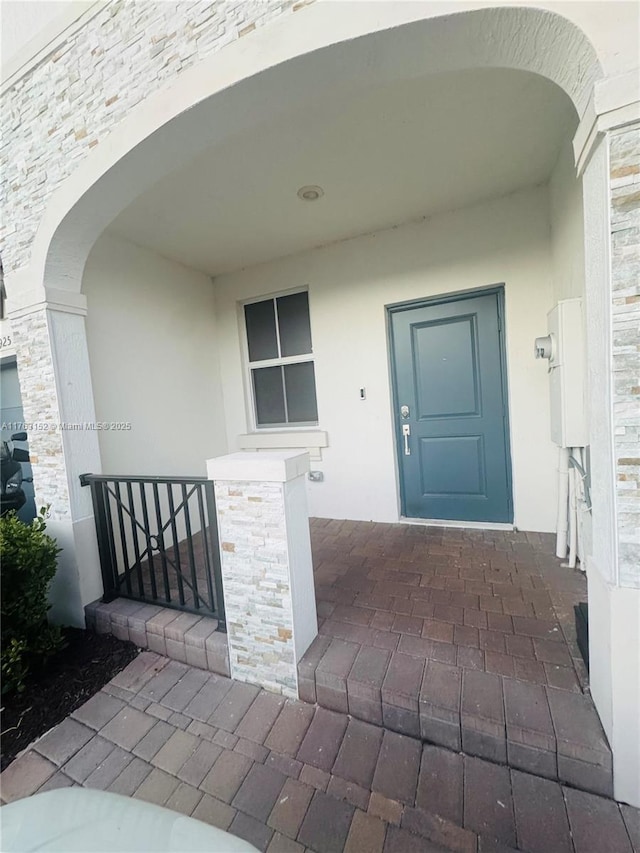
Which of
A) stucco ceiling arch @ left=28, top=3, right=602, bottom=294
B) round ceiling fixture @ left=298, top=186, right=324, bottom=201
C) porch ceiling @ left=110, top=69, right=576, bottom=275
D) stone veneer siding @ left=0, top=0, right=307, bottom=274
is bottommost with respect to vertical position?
stucco ceiling arch @ left=28, top=3, right=602, bottom=294

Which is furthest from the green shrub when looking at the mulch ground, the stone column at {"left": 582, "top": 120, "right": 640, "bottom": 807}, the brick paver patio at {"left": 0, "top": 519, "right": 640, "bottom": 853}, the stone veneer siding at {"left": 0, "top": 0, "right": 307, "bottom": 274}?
the stone column at {"left": 582, "top": 120, "right": 640, "bottom": 807}

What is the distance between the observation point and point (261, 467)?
5.08ft

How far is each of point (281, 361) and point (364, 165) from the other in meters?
1.85

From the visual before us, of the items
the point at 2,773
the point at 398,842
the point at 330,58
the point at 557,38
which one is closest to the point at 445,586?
the point at 398,842

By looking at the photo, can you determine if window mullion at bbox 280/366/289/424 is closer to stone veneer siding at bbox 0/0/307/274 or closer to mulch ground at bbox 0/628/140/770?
stone veneer siding at bbox 0/0/307/274

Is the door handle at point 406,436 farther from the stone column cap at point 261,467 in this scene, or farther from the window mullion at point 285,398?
the stone column cap at point 261,467

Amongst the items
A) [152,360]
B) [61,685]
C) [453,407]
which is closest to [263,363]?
[152,360]

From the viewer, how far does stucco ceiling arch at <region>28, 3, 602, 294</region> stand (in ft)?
3.77

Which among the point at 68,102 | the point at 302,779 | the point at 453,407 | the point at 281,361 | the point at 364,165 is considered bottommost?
the point at 302,779

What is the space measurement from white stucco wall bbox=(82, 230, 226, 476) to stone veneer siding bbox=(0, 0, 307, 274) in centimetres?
59

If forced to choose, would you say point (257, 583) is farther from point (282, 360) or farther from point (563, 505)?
point (282, 360)

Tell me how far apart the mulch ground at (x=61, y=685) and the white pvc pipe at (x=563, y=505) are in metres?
2.80

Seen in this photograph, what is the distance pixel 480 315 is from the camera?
112 inches

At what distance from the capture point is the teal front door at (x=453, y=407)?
112 inches
